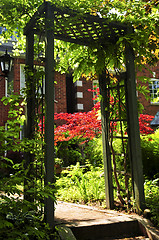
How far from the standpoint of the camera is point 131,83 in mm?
3943

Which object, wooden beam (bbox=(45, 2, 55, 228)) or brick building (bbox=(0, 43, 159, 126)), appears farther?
brick building (bbox=(0, 43, 159, 126))

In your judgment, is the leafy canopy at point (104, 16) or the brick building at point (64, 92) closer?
the leafy canopy at point (104, 16)

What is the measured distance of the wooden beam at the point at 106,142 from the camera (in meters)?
4.12

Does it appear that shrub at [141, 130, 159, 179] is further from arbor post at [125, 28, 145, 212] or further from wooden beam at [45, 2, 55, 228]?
wooden beam at [45, 2, 55, 228]

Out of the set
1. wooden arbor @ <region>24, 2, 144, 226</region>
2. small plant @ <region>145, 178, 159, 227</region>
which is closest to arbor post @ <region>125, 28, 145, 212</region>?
wooden arbor @ <region>24, 2, 144, 226</region>

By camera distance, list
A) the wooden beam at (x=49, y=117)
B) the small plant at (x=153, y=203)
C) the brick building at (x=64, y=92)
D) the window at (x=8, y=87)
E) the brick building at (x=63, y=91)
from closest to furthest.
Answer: the wooden beam at (x=49, y=117) < the small plant at (x=153, y=203) < the window at (x=8, y=87) < the brick building at (x=64, y=92) < the brick building at (x=63, y=91)

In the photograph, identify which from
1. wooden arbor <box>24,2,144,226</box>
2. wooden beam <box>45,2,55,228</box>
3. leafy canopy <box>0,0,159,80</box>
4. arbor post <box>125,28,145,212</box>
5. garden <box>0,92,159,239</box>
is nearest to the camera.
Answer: garden <box>0,92,159,239</box>

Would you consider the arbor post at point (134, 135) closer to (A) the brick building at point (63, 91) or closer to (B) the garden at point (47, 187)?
(B) the garden at point (47, 187)

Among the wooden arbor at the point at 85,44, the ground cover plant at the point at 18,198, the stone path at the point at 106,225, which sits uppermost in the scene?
the wooden arbor at the point at 85,44

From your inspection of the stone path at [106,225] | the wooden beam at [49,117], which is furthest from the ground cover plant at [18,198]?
the stone path at [106,225]

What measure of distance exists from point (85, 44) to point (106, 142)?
1.77m

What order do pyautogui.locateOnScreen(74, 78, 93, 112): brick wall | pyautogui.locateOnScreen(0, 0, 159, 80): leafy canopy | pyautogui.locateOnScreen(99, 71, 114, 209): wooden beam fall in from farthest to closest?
1. pyautogui.locateOnScreen(74, 78, 93, 112): brick wall
2. pyautogui.locateOnScreen(99, 71, 114, 209): wooden beam
3. pyautogui.locateOnScreen(0, 0, 159, 80): leafy canopy

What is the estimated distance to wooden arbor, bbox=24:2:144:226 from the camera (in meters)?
3.14

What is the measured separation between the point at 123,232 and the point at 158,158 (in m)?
2.99
